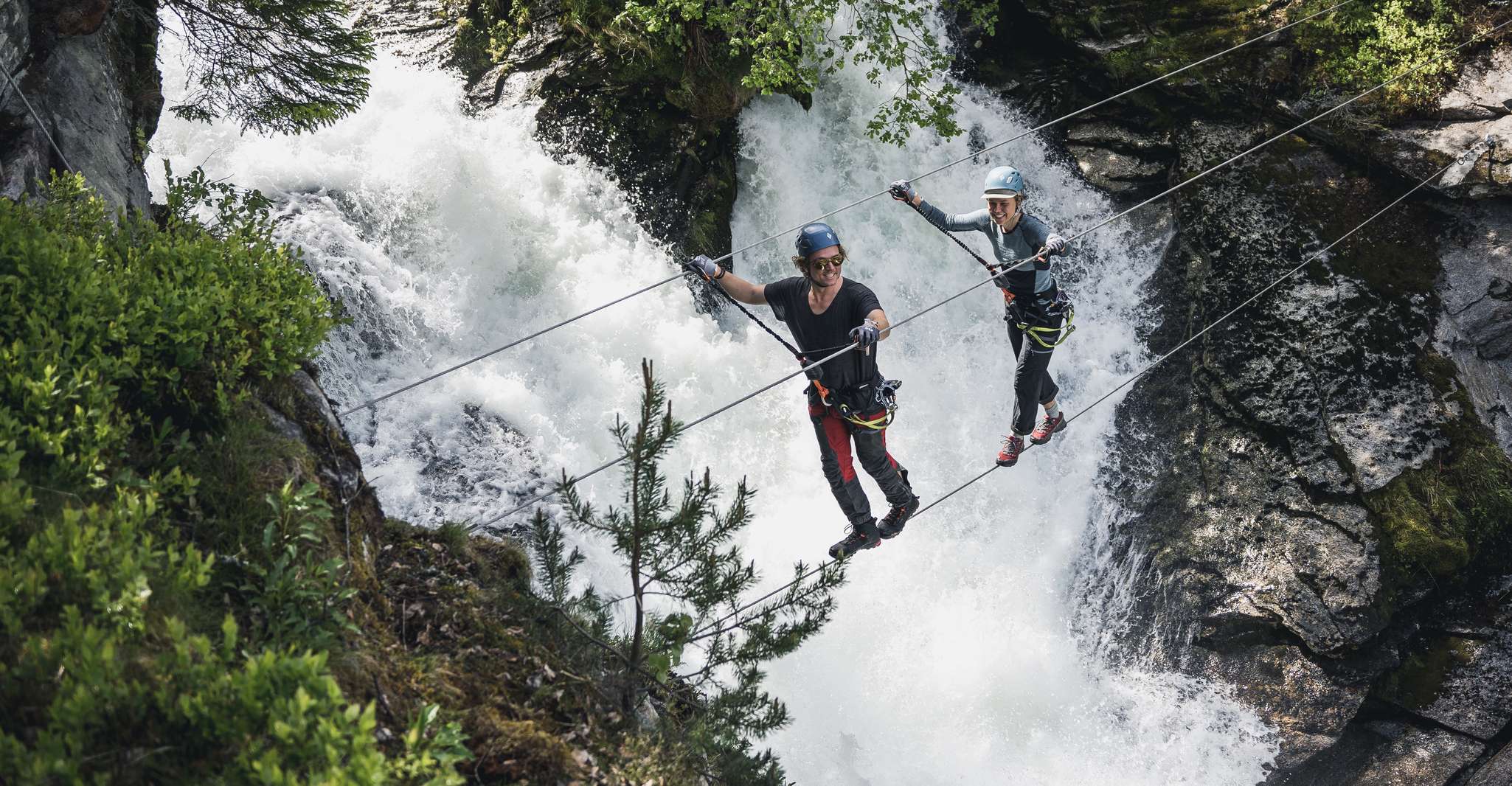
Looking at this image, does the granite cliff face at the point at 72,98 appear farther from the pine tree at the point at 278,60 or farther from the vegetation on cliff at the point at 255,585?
the vegetation on cliff at the point at 255,585

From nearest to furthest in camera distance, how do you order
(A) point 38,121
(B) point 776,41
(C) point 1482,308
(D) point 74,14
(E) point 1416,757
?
(A) point 38,121 → (D) point 74,14 → (E) point 1416,757 → (C) point 1482,308 → (B) point 776,41

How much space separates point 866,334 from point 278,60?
21.0ft

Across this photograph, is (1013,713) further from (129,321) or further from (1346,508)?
(129,321)

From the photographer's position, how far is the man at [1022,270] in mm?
6922

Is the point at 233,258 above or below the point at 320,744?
above

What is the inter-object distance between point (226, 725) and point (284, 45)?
8021 millimetres

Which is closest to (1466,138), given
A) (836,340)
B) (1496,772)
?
(1496,772)

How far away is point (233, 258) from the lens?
4453mm

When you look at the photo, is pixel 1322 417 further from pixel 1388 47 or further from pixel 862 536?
pixel 862 536

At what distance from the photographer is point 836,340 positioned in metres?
6.23

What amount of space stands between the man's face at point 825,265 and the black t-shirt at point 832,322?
0.43ft

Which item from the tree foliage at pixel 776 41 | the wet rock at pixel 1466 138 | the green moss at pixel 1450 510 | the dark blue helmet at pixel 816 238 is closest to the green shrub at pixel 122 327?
the dark blue helmet at pixel 816 238

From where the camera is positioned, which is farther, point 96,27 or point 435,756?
point 96,27

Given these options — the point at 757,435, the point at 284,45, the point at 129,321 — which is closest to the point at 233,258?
the point at 129,321
